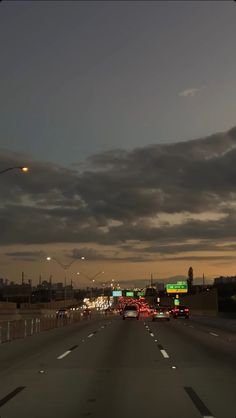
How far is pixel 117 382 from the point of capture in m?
14.6

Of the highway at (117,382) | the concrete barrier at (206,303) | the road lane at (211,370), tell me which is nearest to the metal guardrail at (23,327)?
the highway at (117,382)

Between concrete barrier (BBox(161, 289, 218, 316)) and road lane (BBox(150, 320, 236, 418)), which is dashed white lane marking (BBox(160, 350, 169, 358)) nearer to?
road lane (BBox(150, 320, 236, 418))

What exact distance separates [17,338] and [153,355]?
10678mm

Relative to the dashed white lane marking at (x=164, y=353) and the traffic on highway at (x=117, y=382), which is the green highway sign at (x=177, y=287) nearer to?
the traffic on highway at (x=117, y=382)

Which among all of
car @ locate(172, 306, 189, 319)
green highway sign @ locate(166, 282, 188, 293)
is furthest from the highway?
green highway sign @ locate(166, 282, 188, 293)

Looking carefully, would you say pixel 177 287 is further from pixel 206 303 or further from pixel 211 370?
pixel 211 370

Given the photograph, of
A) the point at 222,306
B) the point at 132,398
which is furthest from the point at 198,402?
the point at 222,306

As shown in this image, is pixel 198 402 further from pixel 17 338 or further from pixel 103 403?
pixel 17 338

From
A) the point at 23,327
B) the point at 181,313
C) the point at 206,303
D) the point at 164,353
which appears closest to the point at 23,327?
the point at 23,327

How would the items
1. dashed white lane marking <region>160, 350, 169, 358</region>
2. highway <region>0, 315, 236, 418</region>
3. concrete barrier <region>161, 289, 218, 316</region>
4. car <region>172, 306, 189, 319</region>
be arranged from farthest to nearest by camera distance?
concrete barrier <region>161, 289, 218, 316</region> → car <region>172, 306, 189, 319</region> → dashed white lane marking <region>160, 350, 169, 358</region> → highway <region>0, 315, 236, 418</region>

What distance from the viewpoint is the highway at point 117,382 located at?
1062 cm

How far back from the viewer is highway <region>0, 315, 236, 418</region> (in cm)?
1062

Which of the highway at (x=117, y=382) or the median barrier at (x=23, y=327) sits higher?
the median barrier at (x=23, y=327)

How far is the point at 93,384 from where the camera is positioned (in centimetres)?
1423
